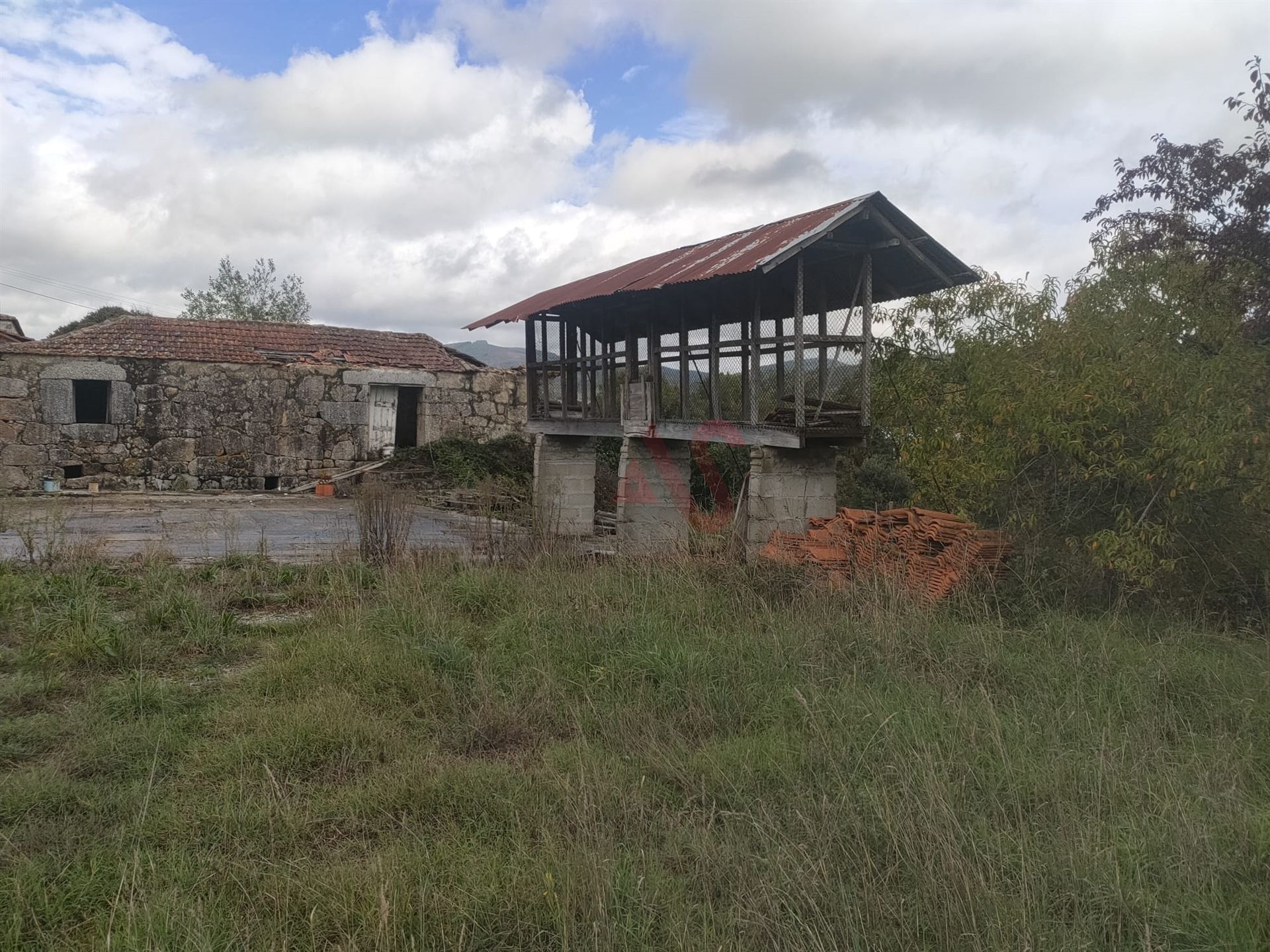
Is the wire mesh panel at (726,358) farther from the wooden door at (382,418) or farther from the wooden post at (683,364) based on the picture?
the wooden door at (382,418)

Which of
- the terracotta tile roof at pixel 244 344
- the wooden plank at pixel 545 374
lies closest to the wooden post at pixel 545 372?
the wooden plank at pixel 545 374

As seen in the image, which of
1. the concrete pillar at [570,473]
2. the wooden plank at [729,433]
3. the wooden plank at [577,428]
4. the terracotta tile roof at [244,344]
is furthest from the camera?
the terracotta tile roof at [244,344]

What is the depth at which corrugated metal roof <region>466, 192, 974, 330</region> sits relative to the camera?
29.6 ft

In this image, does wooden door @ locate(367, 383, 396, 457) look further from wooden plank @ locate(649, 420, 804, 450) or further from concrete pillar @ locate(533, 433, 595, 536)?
wooden plank @ locate(649, 420, 804, 450)

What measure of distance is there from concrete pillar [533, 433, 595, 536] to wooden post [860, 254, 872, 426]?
5987 millimetres

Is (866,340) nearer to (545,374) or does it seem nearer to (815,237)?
(815,237)

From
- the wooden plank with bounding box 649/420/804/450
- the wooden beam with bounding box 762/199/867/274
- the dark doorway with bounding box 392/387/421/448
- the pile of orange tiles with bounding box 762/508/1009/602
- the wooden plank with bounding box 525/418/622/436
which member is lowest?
the pile of orange tiles with bounding box 762/508/1009/602

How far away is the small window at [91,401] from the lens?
57.3 ft

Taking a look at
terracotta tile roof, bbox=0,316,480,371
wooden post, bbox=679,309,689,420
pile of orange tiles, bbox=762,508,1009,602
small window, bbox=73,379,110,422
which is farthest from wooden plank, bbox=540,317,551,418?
small window, bbox=73,379,110,422

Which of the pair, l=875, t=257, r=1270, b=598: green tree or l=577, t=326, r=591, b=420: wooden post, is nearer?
l=875, t=257, r=1270, b=598: green tree

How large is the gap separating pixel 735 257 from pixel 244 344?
12.9m

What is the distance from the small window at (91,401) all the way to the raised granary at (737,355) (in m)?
8.30

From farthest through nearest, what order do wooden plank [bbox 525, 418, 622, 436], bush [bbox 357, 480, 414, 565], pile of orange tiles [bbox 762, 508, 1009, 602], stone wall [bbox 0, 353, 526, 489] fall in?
stone wall [bbox 0, 353, 526, 489], wooden plank [bbox 525, 418, 622, 436], bush [bbox 357, 480, 414, 565], pile of orange tiles [bbox 762, 508, 1009, 602]

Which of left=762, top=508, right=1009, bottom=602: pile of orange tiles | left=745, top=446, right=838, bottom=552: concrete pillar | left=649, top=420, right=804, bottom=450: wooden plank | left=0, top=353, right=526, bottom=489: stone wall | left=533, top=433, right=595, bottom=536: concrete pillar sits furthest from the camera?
left=0, top=353, right=526, bottom=489: stone wall
